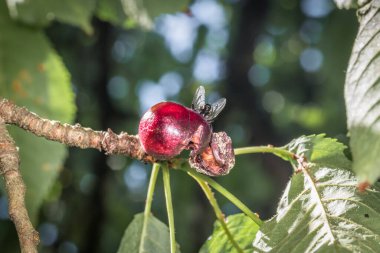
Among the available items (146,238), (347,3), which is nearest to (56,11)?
(146,238)

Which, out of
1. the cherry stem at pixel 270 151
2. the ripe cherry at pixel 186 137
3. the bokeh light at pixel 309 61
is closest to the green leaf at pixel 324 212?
the cherry stem at pixel 270 151

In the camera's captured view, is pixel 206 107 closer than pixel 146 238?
Yes

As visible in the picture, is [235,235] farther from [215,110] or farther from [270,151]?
[215,110]

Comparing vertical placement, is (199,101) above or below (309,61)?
below

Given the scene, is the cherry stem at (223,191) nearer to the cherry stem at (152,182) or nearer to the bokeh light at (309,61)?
the cherry stem at (152,182)

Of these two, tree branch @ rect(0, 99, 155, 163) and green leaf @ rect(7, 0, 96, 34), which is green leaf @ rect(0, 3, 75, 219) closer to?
green leaf @ rect(7, 0, 96, 34)

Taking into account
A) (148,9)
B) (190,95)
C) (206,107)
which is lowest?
(206,107)
